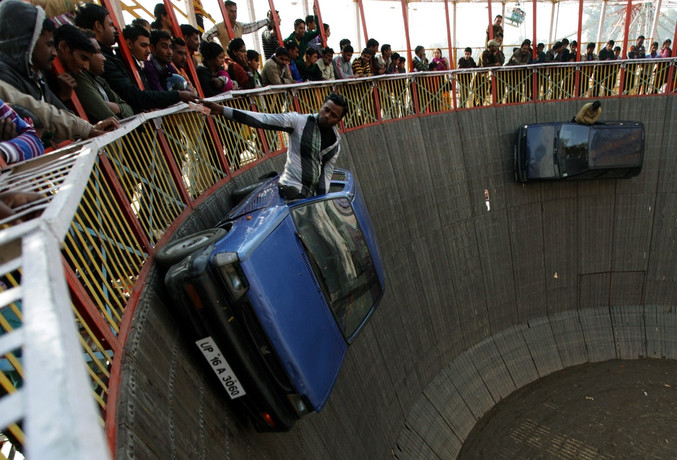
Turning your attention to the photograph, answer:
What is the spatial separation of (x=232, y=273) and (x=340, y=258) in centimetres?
111

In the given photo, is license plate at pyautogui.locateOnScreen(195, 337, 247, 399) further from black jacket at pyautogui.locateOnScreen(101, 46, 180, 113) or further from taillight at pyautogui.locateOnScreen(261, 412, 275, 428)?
black jacket at pyautogui.locateOnScreen(101, 46, 180, 113)

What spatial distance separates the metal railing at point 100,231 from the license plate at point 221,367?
0.51 m

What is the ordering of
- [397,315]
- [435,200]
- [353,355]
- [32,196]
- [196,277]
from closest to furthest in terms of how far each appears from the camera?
[32,196], [196,277], [353,355], [397,315], [435,200]

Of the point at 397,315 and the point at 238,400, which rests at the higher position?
the point at 238,400

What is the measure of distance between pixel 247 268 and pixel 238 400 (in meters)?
1.11

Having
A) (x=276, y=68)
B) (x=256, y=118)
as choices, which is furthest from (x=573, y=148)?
(x=256, y=118)

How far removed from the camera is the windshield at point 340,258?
2.99 m

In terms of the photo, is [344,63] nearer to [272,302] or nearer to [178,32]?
[178,32]

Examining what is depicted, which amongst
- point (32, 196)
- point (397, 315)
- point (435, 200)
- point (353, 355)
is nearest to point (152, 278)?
point (32, 196)

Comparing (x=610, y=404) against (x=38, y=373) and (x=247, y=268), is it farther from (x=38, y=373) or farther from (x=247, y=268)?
(x=38, y=373)

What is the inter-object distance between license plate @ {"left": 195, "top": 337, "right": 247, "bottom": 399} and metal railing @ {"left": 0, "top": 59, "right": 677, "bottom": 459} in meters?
0.51

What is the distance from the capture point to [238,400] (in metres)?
2.80

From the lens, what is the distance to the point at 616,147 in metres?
8.73

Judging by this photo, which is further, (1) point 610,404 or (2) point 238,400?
(1) point 610,404
